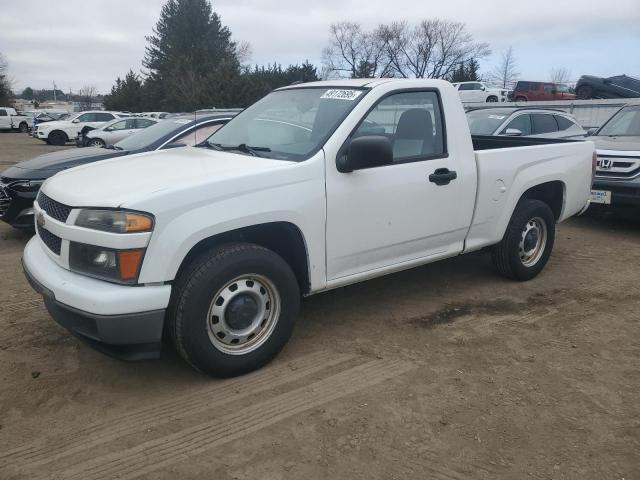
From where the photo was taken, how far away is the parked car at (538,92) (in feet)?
96.1

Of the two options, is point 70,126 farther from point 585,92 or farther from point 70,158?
point 585,92

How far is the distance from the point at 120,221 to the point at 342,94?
77.0 inches

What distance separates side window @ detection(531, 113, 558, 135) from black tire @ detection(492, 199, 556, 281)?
17.8 feet

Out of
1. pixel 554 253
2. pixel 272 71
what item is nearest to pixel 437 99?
pixel 554 253

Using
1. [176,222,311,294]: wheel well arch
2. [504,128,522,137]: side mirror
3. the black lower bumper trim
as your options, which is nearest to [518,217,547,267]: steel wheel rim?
[176,222,311,294]: wheel well arch

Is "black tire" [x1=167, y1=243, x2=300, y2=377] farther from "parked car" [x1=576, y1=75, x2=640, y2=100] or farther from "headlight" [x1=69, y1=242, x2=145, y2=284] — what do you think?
"parked car" [x1=576, y1=75, x2=640, y2=100]

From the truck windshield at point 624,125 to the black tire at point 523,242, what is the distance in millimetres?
4046

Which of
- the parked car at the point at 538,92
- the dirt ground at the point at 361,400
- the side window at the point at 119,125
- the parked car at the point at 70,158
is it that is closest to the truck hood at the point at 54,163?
the parked car at the point at 70,158

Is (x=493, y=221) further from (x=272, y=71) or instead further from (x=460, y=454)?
(x=272, y=71)

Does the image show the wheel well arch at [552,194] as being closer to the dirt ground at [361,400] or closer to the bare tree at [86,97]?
the dirt ground at [361,400]

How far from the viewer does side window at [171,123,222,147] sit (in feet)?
23.2

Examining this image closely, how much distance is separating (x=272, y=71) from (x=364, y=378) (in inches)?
Result: 1760

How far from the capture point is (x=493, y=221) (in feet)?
15.7

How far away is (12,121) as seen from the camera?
37.2 metres
